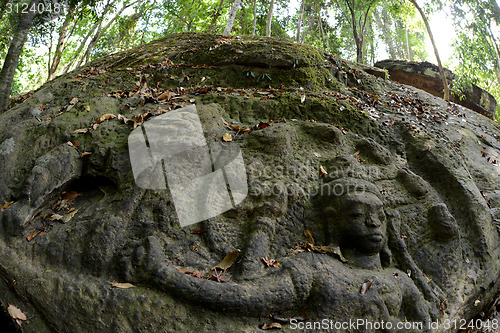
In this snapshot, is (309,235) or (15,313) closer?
(15,313)

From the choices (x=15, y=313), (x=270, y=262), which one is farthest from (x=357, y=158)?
(x=15, y=313)

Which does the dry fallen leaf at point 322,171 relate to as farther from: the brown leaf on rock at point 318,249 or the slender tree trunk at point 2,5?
the slender tree trunk at point 2,5

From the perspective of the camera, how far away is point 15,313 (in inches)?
87.4

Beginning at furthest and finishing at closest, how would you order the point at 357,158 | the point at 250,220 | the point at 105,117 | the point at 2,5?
the point at 2,5
the point at 357,158
the point at 105,117
the point at 250,220

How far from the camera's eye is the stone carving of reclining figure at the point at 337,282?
234 centimetres

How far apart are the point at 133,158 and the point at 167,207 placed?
0.65 metres

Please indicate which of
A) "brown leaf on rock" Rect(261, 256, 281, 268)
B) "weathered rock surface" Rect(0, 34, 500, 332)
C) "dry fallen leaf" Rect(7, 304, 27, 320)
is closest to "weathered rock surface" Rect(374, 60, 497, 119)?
"weathered rock surface" Rect(0, 34, 500, 332)

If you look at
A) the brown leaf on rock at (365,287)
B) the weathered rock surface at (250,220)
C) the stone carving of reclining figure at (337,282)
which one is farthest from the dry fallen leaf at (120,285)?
the brown leaf on rock at (365,287)

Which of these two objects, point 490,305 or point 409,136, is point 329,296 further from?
point 409,136

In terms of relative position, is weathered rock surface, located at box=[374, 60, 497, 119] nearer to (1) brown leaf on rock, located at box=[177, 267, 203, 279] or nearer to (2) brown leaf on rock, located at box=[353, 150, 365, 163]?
(2) brown leaf on rock, located at box=[353, 150, 365, 163]

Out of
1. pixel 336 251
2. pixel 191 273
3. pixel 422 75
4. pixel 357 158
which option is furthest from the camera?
pixel 422 75

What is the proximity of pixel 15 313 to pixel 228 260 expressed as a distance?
1.48 meters

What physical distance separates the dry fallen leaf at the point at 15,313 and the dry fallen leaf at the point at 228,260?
1.32 meters

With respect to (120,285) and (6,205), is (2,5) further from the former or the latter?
(120,285)
